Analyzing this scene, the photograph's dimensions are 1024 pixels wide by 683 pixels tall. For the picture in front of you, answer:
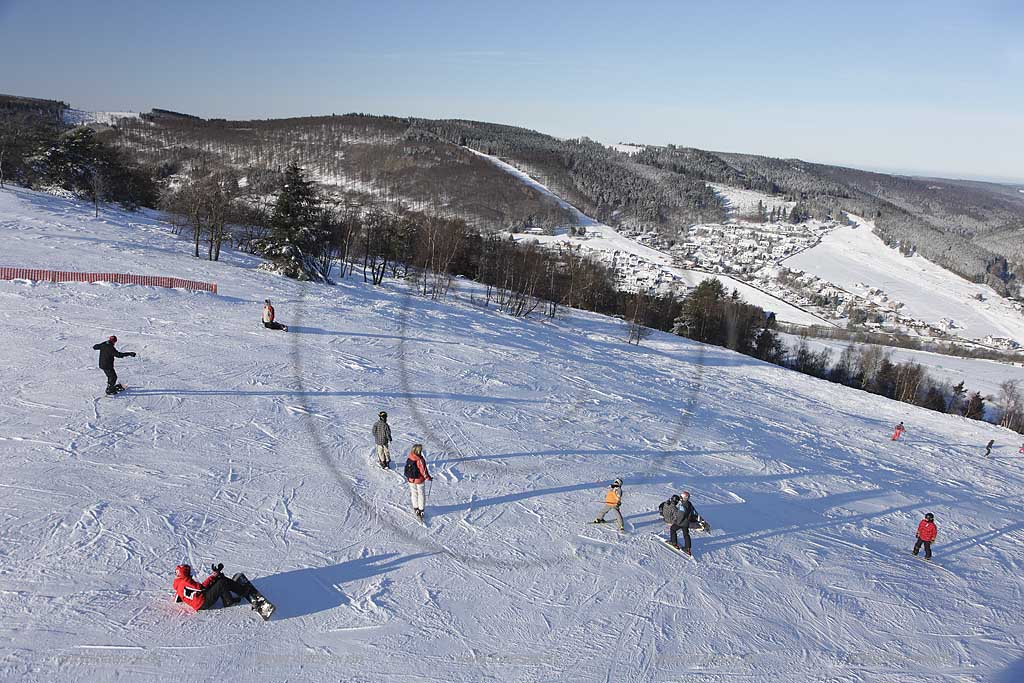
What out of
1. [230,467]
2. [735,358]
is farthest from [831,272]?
[230,467]

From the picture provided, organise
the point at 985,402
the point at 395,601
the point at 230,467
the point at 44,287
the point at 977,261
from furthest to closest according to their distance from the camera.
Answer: the point at 977,261 → the point at 985,402 → the point at 44,287 → the point at 230,467 → the point at 395,601

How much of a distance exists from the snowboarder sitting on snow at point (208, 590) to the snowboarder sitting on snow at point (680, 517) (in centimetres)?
769

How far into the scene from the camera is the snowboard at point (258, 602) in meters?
7.79

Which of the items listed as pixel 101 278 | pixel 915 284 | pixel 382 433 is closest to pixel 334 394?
pixel 382 433

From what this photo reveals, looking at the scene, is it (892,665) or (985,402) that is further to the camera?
(985,402)

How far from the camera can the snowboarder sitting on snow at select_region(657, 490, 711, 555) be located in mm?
11117

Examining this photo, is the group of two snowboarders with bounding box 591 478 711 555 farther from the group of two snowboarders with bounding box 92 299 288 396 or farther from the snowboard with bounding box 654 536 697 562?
the group of two snowboarders with bounding box 92 299 288 396

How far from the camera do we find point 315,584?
8680mm

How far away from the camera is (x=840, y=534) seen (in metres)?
14.4

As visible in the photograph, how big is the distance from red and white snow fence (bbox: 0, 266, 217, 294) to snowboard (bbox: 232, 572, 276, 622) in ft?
69.3

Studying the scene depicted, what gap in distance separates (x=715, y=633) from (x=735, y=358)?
45397 mm

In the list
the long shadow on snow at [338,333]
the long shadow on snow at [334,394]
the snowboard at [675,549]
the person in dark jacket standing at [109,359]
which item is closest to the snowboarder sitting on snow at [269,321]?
the long shadow on snow at [338,333]

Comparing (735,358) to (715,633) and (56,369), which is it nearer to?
(715,633)

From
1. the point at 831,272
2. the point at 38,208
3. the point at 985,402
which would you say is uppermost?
the point at 831,272
